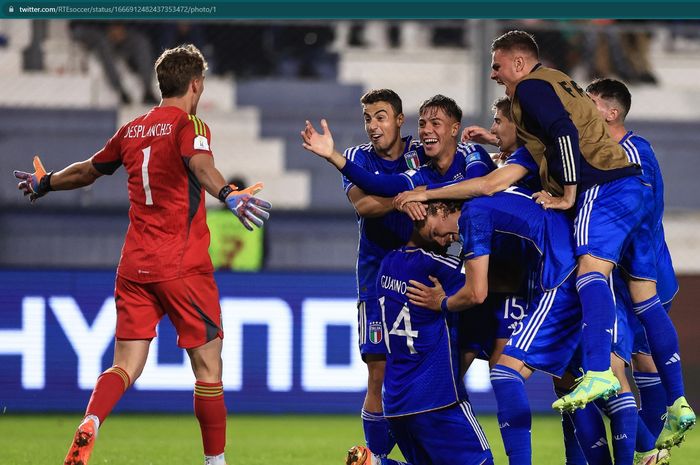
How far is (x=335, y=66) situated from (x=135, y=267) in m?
9.26

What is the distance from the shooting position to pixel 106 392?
5598mm

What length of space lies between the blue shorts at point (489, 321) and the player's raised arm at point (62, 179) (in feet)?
6.68

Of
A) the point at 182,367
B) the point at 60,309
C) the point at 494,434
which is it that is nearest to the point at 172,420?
the point at 182,367

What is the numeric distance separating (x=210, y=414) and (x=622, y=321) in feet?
6.93

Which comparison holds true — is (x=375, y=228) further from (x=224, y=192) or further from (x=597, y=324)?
(x=597, y=324)

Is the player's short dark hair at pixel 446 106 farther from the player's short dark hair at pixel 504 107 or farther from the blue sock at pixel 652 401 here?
the blue sock at pixel 652 401

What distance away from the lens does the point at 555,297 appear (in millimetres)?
5547

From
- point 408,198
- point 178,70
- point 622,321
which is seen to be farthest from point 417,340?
point 178,70

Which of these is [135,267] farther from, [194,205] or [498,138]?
[498,138]

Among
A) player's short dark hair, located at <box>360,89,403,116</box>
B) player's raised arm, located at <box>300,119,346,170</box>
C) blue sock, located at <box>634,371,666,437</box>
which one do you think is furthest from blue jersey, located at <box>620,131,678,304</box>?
player's raised arm, located at <box>300,119,346,170</box>

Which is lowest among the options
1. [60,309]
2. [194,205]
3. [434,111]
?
[60,309]

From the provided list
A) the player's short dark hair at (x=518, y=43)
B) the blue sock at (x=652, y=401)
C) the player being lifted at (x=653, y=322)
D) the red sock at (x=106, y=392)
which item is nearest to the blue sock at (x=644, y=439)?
the player being lifted at (x=653, y=322)

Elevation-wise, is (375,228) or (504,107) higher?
(504,107)

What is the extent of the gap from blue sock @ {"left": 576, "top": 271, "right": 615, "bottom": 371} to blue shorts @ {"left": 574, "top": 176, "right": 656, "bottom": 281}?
0.19 meters
